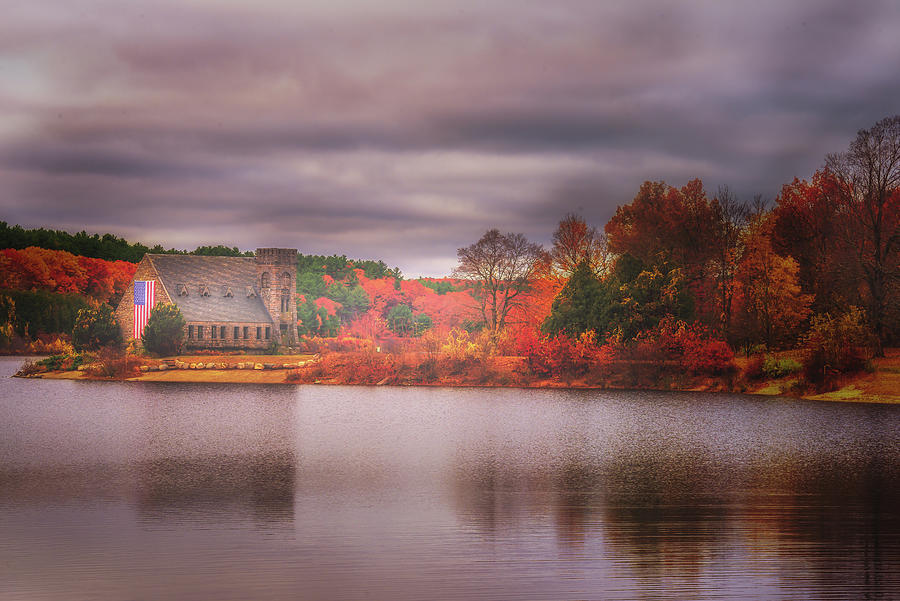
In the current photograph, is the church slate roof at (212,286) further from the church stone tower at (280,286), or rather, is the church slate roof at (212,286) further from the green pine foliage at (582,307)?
the green pine foliage at (582,307)

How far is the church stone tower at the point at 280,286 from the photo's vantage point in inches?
3339

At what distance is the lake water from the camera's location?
11.0 metres

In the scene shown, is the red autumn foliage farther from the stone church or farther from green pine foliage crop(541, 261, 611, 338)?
green pine foliage crop(541, 261, 611, 338)

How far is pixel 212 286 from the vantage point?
275 ft

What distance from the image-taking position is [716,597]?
34.0ft

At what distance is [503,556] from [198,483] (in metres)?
9.12

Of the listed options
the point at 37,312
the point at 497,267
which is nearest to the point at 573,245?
the point at 497,267

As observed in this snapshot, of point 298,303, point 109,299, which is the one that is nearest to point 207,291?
point 298,303

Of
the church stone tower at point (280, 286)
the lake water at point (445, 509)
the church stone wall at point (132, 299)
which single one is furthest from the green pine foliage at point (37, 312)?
the lake water at point (445, 509)

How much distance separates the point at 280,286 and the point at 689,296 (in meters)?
46.3

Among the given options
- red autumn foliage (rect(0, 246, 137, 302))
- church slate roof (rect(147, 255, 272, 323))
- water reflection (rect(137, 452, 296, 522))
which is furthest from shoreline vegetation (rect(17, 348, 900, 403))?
red autumn foliage (rect(0, 246, 137, 302))

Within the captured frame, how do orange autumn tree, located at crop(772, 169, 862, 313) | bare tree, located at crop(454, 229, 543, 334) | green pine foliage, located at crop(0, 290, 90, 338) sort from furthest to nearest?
1. green pine foliage, located at crop(0, 290, 90, 338)
2. bare tree, located at crop(454, 229, 543, 334)
3. orange autumn tree, located at crop(772, 169, 862, 313)

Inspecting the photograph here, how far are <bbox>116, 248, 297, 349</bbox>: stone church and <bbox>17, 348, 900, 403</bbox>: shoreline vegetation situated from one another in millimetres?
8041

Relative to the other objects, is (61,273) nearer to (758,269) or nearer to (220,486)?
(758,269)
